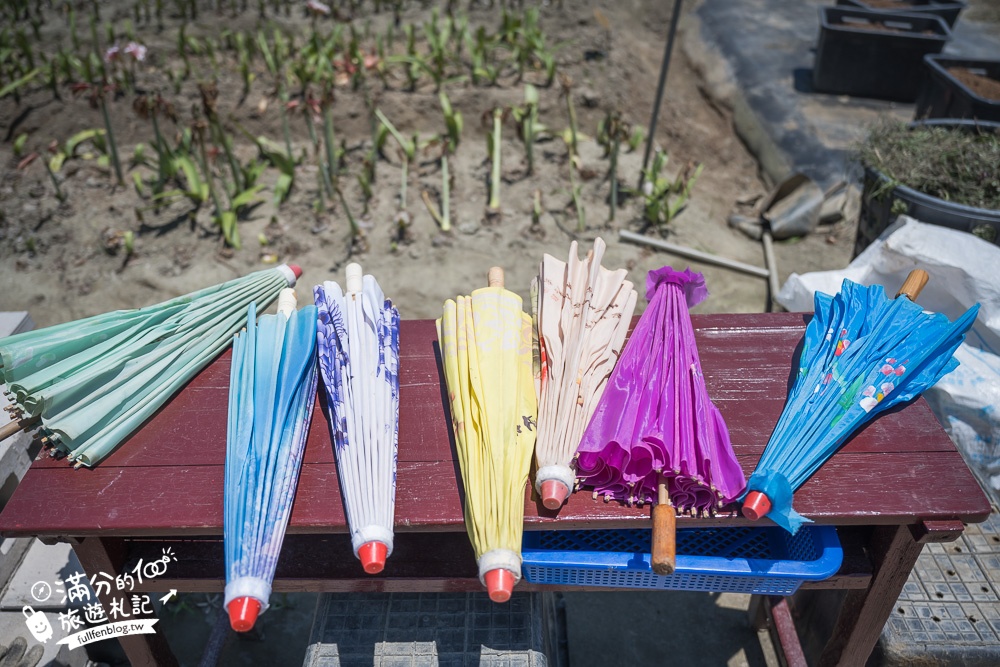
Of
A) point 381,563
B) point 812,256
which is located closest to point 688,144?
point 812,256

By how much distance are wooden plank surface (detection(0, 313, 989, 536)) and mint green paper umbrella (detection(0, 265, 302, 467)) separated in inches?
2.6

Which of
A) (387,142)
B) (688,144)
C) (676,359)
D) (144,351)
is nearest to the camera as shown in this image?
(676,359)

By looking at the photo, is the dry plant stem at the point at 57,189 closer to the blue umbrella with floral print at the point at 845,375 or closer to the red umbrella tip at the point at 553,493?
the red umbrella tip at the point at 553,493

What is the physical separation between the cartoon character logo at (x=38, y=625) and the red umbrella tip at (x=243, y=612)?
5.06 ft

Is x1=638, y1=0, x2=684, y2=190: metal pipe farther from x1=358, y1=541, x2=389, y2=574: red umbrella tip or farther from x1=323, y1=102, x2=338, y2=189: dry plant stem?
x1=358, y1=541, x2=389, y2=574: red umbrella tip

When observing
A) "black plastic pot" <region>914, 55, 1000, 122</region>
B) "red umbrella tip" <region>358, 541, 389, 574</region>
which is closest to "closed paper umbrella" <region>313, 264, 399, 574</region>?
"red umbrella tip" <region>358, 541, 389, 574</region>

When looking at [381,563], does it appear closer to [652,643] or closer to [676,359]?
[676,359]

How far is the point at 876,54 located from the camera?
691 centimetres

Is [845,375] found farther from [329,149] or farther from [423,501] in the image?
[329,149]

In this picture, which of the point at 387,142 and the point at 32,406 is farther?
the point at 387,142

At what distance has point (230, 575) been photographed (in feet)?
5.83

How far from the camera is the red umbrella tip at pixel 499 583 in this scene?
173cm

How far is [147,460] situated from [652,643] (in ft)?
7.08

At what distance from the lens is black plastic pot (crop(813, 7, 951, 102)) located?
6.80 m
